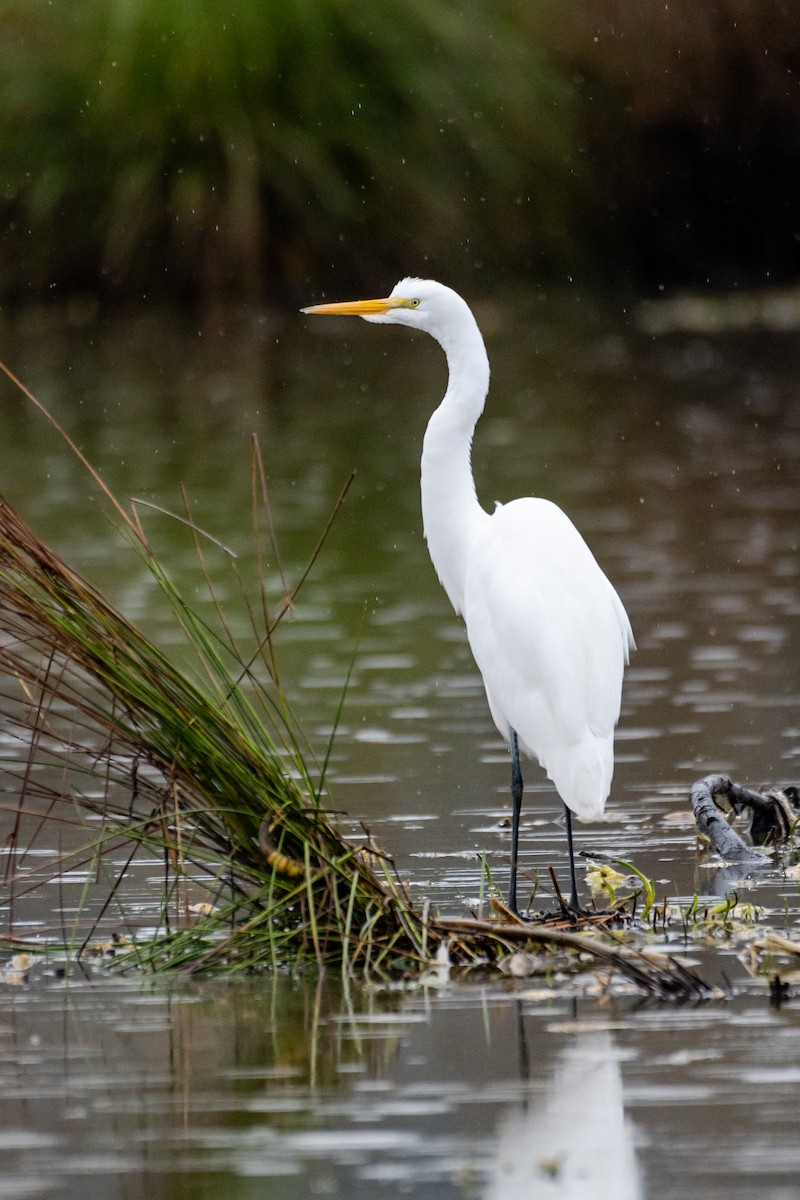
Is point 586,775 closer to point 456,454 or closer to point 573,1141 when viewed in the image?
point 456,454

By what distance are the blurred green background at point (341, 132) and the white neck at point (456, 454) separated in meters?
21.6

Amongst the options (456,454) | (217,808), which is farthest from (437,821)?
(217,808)

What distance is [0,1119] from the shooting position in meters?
3.86

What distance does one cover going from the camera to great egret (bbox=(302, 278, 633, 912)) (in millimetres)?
5262

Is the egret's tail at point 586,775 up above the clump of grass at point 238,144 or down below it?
below

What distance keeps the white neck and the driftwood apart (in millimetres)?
806

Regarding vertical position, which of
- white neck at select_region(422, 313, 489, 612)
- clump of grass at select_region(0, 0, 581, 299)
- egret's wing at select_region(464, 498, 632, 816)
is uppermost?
clump of grass at select_region(0, 0, 581, 299)

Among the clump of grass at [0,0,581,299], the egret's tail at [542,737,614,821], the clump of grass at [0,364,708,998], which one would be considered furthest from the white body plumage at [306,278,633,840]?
the clump of grass at [0,0,581,299]

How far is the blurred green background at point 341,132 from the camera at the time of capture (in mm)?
27562

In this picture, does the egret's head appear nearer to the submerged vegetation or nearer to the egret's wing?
the egret's wing

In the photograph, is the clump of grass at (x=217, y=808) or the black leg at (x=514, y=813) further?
the black leg at (x=514, y=813)

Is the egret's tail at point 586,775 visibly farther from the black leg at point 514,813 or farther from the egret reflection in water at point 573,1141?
the egret reflection in water at point 573,1141

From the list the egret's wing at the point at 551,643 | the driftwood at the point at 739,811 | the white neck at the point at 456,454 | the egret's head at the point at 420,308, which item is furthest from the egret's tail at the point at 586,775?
the egret's head at the point at 420,308

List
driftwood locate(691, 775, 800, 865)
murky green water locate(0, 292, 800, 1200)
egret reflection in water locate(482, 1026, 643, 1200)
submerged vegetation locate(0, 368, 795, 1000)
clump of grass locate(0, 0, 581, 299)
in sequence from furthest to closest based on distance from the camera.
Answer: clump of grass locate(0, 0, 581, 299) → driftwood locate(691, 775, 800, 865) → submerged vegetation locate(0, 368, 795, 1000) → murky green water locate(0, 292, 800, 1200) → egret reflection in water locate(482, 1026, 643, 1200)
